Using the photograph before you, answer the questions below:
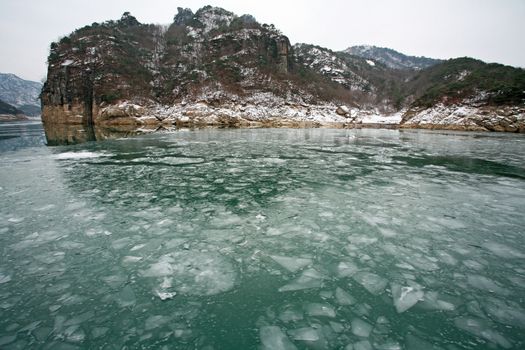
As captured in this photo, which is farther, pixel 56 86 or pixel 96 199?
pixel 56 86

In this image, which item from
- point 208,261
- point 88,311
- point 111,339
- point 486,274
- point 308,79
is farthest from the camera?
point 308,79

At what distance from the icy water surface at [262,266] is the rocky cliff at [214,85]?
121ft

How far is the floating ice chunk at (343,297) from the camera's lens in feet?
9.37

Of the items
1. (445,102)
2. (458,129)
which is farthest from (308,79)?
(458,129)

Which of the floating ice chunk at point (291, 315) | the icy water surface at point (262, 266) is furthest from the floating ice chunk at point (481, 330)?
the floating ice chunk at point (291, 315)

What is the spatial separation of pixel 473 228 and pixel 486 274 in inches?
63.2

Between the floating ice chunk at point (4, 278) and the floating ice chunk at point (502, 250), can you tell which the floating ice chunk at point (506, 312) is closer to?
the floating ice chunk at point (502, 250)

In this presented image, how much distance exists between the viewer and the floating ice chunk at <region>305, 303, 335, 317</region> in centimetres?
267

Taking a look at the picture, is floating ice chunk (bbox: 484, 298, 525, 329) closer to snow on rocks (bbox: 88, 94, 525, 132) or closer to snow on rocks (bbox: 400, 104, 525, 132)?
snow on rocks (bbox: 400, 104, 525, 132)

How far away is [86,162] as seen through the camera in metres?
11.1

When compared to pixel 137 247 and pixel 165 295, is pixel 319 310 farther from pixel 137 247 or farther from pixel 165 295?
pixel 137 247

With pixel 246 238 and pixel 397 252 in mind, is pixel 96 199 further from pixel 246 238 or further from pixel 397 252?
pixel 397 252

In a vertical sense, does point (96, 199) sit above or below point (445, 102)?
below

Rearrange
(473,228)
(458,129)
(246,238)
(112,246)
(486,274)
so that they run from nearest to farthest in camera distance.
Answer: (486,274) → (112,246) → (246,238) → (473,228) → (458,129)
